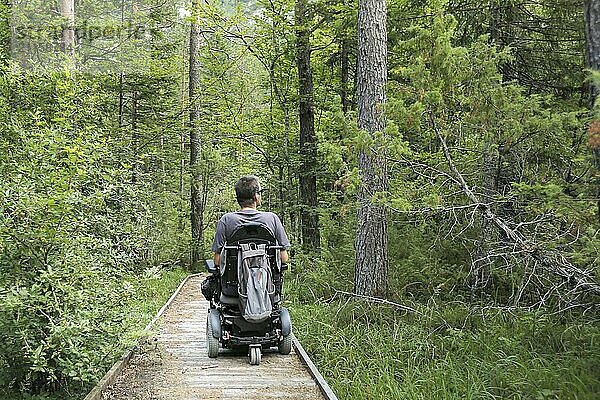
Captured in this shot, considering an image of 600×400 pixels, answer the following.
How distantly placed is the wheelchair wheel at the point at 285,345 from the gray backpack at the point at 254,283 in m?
0.62

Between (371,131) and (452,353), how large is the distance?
10.3 feet

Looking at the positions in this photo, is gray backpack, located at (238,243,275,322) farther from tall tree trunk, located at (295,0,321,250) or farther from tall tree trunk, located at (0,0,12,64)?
tall tree trunk, located at (0,0,12,64)

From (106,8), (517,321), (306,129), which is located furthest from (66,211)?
(106,8)

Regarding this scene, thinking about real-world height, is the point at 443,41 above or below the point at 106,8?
below

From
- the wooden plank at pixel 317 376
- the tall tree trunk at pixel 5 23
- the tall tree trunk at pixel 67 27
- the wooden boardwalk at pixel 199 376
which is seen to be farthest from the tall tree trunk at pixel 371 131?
the tall tree trunk at pixel 5 23

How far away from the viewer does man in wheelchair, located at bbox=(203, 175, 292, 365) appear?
5.82 m

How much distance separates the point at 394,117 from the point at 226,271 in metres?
2.31

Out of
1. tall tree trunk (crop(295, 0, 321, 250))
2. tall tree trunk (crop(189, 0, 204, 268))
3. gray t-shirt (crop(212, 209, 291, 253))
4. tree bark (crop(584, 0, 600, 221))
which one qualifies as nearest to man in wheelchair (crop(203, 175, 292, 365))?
gray t-shirt (crop(212, 209, 291, 253))

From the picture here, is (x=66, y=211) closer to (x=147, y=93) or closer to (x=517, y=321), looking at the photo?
(x=517, y=321)

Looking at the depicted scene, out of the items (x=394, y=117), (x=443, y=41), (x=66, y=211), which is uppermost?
(x=443, y=41)

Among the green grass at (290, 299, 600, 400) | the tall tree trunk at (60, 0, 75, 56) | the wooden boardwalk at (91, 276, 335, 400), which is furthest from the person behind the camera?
the tall tree trunk at (60, 0, 75, 56)

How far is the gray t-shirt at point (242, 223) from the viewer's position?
607 cm

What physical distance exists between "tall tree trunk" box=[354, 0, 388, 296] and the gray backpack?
8.02ft

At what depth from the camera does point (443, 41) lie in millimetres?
5973
